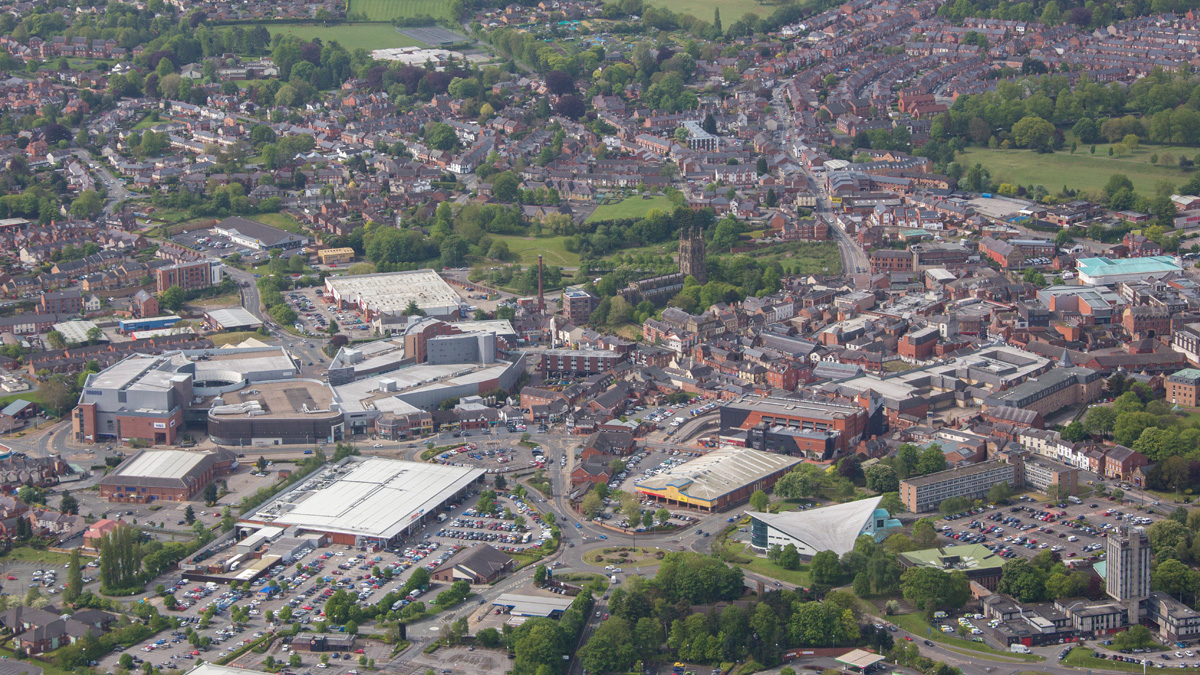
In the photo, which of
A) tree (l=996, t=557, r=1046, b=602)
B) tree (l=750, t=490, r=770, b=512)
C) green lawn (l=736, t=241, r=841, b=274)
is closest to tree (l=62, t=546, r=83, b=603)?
tree (l=750, t=490, r=770, b=512)

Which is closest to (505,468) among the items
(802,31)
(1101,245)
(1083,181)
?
(1101,245)

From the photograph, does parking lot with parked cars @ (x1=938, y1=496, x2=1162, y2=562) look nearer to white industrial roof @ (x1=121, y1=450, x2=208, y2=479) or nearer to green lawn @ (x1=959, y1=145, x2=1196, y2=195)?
white industrial roof @ (x1=121, y1=450, x2=208, y2=479)

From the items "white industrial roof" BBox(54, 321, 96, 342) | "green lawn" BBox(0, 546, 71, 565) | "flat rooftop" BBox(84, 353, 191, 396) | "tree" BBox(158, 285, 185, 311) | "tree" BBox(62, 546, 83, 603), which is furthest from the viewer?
"tree" BBox(158, 285, 185, 311)

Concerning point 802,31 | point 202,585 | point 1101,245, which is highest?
point 802,31

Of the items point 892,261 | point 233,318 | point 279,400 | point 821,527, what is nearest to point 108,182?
point 233,318

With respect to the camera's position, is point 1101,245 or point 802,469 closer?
point 802,469

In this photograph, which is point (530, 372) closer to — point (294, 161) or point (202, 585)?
point (202, 585)
